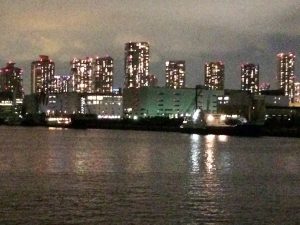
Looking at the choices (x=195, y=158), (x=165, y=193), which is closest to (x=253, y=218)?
(x=165, y=193)

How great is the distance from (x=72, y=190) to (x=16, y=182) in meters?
2.80

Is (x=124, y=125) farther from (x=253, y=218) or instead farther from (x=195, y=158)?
(x=253, y=218)

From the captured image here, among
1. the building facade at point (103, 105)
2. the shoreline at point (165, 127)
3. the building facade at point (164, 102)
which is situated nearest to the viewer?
the shoreline at point (165, 127)

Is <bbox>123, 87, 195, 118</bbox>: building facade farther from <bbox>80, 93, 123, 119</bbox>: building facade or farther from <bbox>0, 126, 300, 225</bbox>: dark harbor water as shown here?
<bbox>0, 126, 300, 225</bbox>: dark harbor water

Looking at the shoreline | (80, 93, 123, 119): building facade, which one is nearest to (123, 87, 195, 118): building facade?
the shoreline

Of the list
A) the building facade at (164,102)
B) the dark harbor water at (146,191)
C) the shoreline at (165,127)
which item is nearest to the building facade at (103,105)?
the shoreline at (165,127)

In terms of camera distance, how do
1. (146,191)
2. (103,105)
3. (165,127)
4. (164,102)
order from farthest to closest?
(103,105) < (164,102) < (165,127) < (146,191)

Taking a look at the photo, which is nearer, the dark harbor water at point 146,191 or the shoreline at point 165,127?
the dark harbor water at point 146,191

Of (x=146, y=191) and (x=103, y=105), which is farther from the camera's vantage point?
(x=103, y=105)

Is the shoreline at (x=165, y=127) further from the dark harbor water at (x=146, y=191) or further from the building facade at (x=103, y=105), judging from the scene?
the dark harbor water at (x=146, y=191)

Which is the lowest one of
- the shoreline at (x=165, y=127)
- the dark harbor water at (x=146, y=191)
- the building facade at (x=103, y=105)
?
the dark harbor water at (x=146, y=191)

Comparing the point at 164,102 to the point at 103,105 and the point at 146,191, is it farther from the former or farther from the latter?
the point at 146,191

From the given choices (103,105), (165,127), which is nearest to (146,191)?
(165,127)

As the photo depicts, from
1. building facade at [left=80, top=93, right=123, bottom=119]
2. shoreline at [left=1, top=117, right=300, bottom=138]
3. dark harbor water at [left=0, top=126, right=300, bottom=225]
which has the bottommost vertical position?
dark harbor water at [left=0, top=126, right=300, bottom=225]
